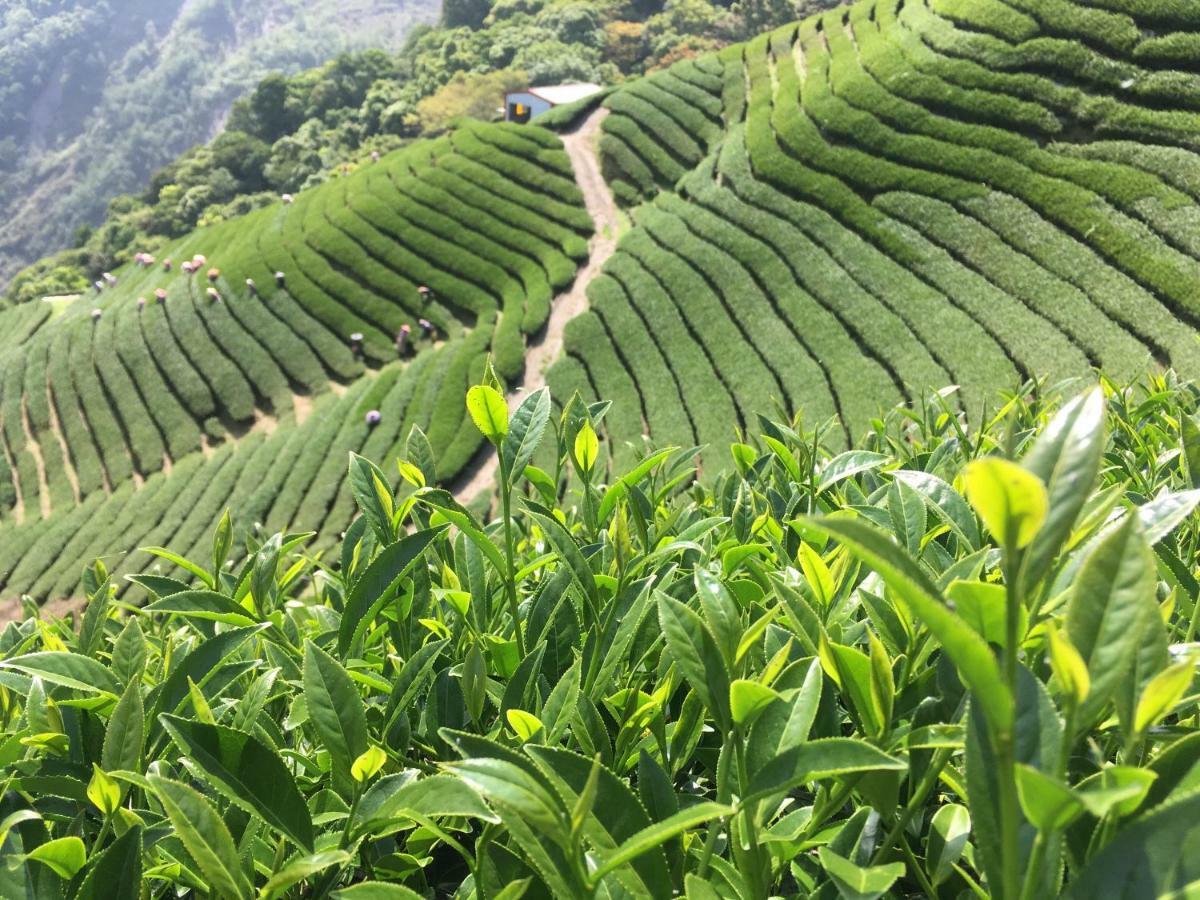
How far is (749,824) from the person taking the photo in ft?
2.29

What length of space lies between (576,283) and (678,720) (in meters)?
19.9

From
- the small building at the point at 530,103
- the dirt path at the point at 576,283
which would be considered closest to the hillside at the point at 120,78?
the small building at the point at 530,103

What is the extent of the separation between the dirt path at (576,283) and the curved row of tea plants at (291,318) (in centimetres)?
41

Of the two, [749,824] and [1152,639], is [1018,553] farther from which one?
[749,824]

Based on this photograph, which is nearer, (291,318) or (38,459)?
(38,459)

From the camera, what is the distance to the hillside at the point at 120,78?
96062 mm

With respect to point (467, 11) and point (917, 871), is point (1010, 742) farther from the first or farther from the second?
point (467, 11)

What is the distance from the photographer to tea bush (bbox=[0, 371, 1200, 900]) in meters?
0.53

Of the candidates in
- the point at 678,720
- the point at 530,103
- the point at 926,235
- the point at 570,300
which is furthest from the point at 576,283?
the point at 678,720

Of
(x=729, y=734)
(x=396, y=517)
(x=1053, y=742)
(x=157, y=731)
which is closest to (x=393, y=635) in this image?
(x=396, y=517)

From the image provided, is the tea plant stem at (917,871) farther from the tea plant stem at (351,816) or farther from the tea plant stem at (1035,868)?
the tea plant stem at (351,816)

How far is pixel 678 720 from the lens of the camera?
3.45ft

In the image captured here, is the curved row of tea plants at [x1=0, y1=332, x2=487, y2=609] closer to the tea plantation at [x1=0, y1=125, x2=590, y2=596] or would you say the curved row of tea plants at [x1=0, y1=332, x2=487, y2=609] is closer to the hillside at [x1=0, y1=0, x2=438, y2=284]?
the tea plantation at [x1=0, y1=125, x2=590, y2=596]

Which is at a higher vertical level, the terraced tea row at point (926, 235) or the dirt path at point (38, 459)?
the terraced tea row at point (926, 235)
